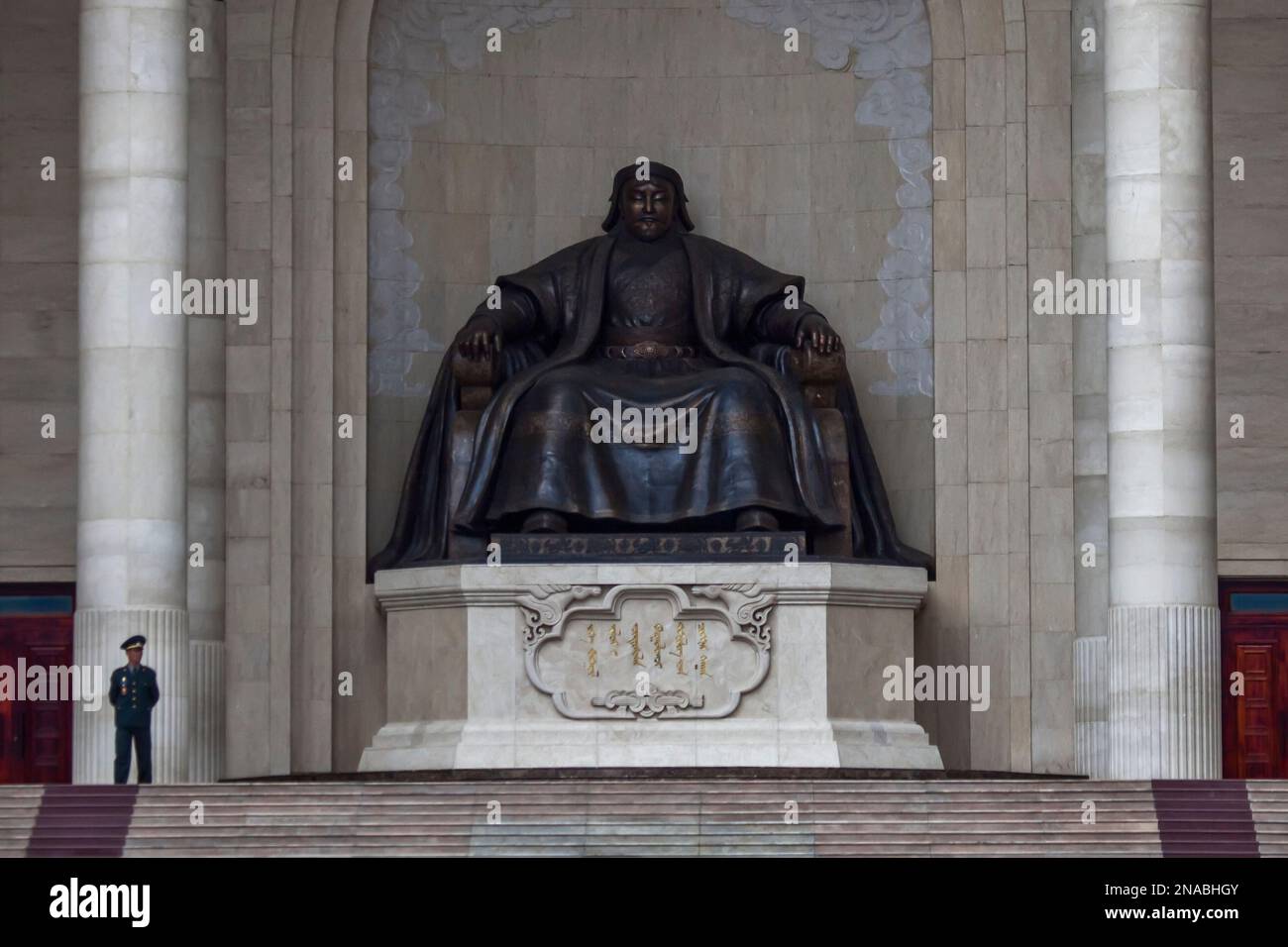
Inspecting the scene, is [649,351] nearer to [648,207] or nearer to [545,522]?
[648,207]

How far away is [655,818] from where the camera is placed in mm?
20172

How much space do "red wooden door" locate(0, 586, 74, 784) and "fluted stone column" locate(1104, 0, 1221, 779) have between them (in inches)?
338

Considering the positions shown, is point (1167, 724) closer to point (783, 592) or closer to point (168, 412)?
point (783, 592)

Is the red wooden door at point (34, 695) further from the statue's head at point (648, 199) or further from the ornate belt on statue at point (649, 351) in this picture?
the statue's head at point (648, 199)

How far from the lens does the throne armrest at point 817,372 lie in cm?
2525

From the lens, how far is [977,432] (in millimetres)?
25953

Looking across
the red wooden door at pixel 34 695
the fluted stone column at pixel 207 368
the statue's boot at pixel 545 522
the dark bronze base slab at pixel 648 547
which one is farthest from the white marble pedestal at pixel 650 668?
the red wooden door at pixel 34 695

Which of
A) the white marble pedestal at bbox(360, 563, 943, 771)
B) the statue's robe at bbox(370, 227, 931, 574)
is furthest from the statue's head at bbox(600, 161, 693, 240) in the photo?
the white marble pedestal at bbox(360, 563, 943, 771)

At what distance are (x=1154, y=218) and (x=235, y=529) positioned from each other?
746cm

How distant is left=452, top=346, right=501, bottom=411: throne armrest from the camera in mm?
25172

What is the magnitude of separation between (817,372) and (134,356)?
209 inches

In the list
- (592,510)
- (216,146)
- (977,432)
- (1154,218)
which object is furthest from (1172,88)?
(216,146)

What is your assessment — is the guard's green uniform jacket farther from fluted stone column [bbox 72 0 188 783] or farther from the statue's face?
the statue's face

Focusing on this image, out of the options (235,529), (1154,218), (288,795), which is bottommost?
(288,795)
